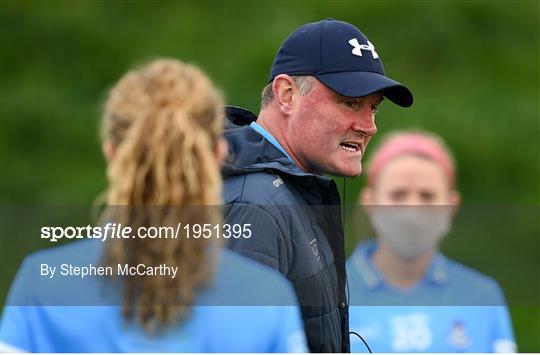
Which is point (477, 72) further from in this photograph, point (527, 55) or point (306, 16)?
point (306, 16)

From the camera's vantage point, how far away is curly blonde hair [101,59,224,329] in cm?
197

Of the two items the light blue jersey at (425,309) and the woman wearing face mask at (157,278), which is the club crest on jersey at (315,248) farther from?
the woman wearing face mask at (157,278)

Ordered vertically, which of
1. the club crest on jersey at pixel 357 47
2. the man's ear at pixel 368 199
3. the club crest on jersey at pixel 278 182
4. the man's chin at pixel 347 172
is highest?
the club crest on jersey at pixel 357 47

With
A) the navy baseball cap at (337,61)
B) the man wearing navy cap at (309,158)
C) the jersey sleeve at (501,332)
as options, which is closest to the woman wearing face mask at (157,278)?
the man wearing navy cap at (309,158)

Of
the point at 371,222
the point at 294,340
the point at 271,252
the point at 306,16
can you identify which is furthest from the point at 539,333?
the point at 294,340

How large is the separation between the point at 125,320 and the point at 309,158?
106 centimetres

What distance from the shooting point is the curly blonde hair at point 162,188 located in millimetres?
1968

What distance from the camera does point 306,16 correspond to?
392 inches

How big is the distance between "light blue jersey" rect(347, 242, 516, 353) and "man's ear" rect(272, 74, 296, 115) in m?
0.42

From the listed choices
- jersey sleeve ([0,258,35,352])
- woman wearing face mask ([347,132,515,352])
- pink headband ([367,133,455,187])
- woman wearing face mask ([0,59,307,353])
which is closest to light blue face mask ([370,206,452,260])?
woman wearing face mask ([347,132,515,352])

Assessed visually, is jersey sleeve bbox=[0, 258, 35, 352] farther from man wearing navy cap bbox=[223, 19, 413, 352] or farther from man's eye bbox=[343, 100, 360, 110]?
man's eye bbox=[343, 100, 360, 110]

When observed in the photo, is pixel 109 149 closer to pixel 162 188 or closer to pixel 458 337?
pixel 162 188

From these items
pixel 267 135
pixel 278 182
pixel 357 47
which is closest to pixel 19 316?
pixel 278 182

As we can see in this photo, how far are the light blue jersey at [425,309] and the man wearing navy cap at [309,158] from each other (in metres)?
0.25
